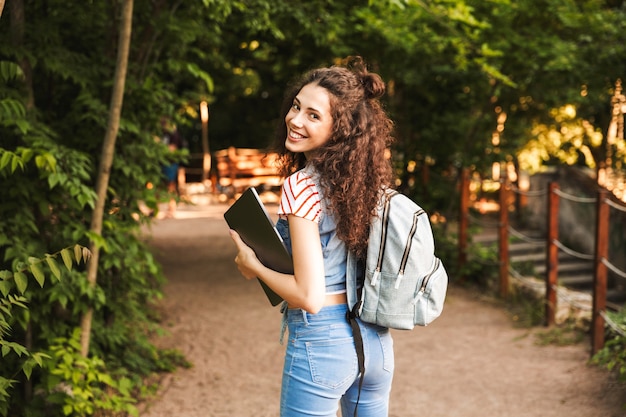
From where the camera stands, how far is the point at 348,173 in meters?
2.06

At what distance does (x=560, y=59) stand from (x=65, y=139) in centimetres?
A: 522

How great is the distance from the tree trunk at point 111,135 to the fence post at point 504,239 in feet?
15.9

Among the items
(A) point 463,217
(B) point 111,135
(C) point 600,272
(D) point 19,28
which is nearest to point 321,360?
(B) point 111,135

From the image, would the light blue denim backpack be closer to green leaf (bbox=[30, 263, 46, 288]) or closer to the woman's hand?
the woman's hand

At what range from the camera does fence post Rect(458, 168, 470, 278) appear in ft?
29.0

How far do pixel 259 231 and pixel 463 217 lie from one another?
23.1ft

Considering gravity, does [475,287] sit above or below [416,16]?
below

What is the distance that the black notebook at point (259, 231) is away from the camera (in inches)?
81.0

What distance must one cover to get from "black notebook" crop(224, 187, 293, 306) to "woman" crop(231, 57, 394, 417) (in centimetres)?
3

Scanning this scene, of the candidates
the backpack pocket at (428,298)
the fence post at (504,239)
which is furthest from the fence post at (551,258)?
the backpack pocket at (428,298)

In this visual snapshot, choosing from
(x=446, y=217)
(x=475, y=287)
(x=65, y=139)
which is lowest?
(x=475, y=287)

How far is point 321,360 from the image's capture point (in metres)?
2.05

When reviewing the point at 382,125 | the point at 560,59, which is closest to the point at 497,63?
the point at 560,59

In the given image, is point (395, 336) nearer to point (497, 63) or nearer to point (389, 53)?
point (497, 63)
